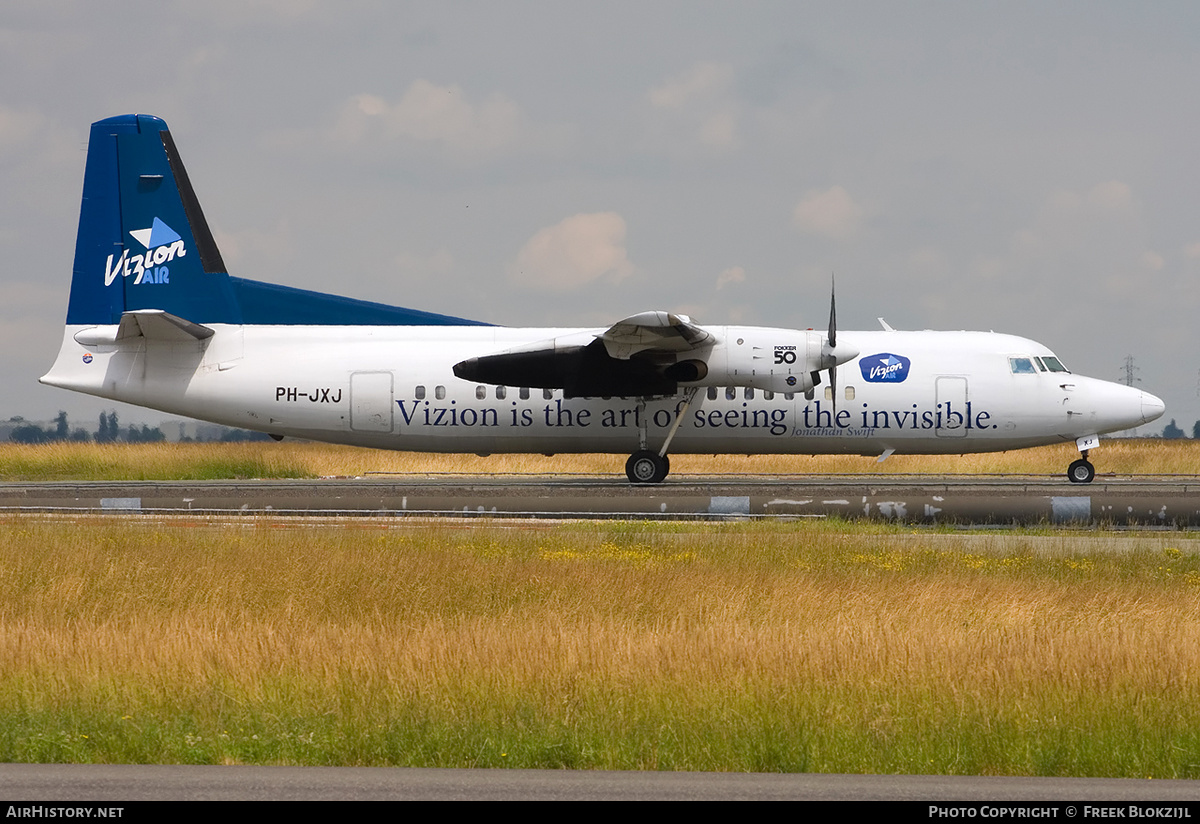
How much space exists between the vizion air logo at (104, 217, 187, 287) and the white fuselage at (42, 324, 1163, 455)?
5.50ft

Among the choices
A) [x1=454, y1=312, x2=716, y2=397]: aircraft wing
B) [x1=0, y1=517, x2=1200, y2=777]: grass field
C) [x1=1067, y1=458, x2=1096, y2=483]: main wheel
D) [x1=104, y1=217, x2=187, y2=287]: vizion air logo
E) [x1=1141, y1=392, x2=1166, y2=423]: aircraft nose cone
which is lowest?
[x1=0, y1=517, x2=1200, y2=777]: grass field

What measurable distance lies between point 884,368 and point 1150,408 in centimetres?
674


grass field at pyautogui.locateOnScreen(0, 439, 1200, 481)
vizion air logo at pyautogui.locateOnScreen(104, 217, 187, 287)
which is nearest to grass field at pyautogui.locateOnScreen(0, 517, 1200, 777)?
vizion air logo at pyautogui.locateOnScreen(104, 217, 187, 287)

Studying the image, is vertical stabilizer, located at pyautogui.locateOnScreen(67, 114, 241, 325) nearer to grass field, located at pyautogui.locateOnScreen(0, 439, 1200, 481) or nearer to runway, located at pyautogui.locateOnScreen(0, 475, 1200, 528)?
runway, located at pyautogui.locateOnScreen(0, 475, 1200, 528)

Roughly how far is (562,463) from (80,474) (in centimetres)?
1707

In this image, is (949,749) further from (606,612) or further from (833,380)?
(833,380)

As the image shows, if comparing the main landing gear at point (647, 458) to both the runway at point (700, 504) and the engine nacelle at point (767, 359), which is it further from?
the runway at point (700, 504)

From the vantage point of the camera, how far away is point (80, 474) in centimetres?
4016

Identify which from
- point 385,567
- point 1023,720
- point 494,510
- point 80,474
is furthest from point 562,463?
point 1023,720

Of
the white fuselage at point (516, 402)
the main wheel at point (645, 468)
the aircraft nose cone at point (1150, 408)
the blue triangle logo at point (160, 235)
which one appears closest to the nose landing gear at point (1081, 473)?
the white fuselage at point (516, 402)

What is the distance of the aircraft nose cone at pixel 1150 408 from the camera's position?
28.6 metres

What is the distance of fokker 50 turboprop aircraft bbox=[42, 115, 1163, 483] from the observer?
26.7 meters

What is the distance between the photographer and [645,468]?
27.5 metres

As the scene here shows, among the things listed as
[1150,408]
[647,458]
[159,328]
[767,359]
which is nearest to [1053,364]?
[1150,408]
